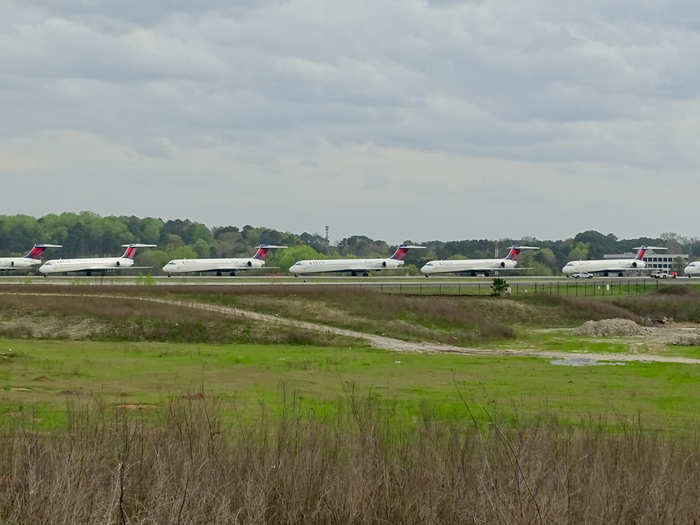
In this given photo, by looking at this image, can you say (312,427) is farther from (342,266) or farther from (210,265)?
(342,266)

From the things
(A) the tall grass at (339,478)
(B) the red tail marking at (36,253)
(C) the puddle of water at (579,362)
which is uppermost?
(B) the red tail marking at (36,253)

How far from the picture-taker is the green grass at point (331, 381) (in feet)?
90.5

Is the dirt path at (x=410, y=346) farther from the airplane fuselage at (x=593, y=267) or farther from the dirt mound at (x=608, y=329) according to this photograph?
the airplane fuselage at (x=593, y=267)

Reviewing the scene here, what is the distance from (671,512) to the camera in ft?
46.3

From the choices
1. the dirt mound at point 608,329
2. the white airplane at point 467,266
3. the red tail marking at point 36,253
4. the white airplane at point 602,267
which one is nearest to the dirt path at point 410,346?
the dirt mound at point 608,329

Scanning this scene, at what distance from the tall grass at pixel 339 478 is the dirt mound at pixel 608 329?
48.4 meters

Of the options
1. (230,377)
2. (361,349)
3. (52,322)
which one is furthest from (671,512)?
(52,322)

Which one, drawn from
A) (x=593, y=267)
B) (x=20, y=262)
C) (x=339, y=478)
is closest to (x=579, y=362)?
(x=339, y=478)

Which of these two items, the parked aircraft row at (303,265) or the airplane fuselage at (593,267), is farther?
the airplane fuselage at (593,267)

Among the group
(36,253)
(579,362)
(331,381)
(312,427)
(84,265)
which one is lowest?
(579,362)

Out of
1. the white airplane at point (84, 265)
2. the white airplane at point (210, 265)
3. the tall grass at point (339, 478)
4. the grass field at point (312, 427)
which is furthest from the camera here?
the white airplane at point (210, 265)

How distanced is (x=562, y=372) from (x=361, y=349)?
13.3 m

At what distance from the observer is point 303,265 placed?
14162 cm

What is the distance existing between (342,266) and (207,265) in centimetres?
1993
